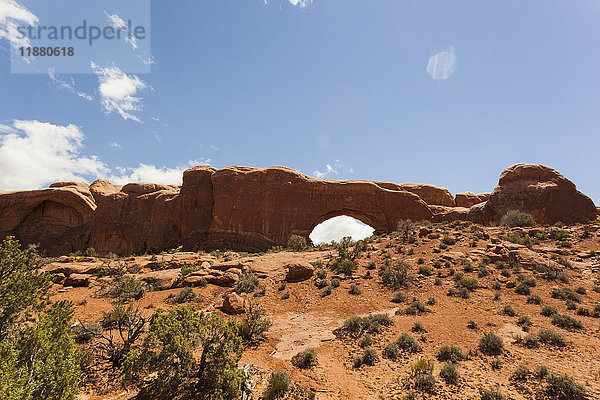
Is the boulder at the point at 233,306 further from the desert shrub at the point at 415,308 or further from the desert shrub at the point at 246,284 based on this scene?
the desert shrub at the point at 415,308

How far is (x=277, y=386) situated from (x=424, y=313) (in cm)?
707

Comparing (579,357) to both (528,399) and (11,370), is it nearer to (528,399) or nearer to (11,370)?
(528,399)

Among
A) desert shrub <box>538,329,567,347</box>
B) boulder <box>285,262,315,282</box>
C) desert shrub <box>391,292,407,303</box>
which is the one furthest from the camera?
boulder <box>285,262,315,282</box>

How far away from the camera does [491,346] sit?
7.70 m

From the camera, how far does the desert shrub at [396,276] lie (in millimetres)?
13113

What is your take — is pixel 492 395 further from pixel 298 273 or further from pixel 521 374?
pixel 298 273

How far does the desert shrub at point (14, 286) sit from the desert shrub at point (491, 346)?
11.1 metres

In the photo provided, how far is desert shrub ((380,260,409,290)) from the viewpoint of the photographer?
13.1m

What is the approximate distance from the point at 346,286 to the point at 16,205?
49803 millimetres

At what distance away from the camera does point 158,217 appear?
116 feet

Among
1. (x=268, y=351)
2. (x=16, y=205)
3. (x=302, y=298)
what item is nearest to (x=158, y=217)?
(x=16, y=205)

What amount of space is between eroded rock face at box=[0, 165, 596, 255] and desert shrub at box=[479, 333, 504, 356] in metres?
24.4

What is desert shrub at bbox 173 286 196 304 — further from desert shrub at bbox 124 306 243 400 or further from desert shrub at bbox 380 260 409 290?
desert shrub at bbox 380 260 409 290

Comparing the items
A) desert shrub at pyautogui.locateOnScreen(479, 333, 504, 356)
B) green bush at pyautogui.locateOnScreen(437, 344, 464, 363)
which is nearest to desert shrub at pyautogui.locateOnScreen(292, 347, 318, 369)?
green bush at pyautogui.locateOnScreen(437, 344, 464, 363)
